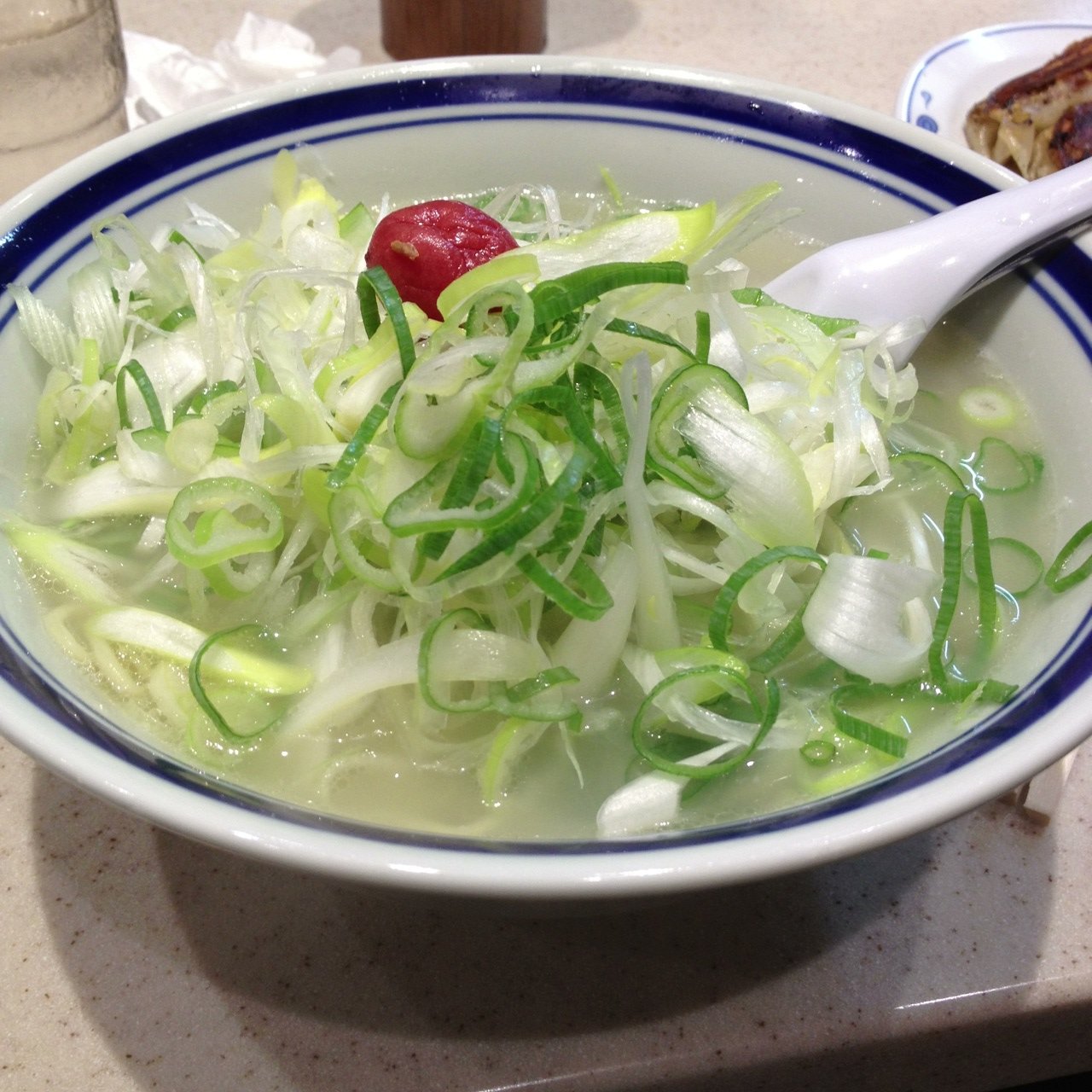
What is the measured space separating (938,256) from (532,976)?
29.0 inches

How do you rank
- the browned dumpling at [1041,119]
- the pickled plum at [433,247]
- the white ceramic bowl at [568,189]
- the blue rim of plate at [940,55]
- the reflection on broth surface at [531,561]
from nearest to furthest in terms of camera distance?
the white ceramic bowl at [568,189] → the reflection on broth surface at [531,561] → the pickled plum at [433,247] → the browned dumpling at [1041,119] → the blue rim of plate at [940,55]

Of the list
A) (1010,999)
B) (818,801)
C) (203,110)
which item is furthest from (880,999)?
(203,110)

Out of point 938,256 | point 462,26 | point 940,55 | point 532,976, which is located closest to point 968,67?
point 940,55

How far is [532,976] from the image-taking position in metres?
0.73

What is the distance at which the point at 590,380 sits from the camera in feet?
2.40

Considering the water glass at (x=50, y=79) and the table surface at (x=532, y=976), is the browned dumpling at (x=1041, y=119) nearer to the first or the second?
the table surface at (x=532, y=976)

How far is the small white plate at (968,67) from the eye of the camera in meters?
1.59

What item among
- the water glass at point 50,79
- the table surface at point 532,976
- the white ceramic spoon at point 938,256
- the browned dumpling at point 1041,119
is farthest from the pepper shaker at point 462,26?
the table surface at point 532,976

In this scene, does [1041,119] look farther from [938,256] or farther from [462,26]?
[462,26]

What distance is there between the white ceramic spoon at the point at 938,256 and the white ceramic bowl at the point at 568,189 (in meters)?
0.05

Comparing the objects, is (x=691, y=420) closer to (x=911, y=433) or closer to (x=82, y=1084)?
(x=911, y=433)

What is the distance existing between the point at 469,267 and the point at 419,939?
0.54 meters

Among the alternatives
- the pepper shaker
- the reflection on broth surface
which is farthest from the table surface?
the pepper shaker

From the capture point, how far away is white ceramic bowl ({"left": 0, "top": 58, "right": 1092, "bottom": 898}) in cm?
50
